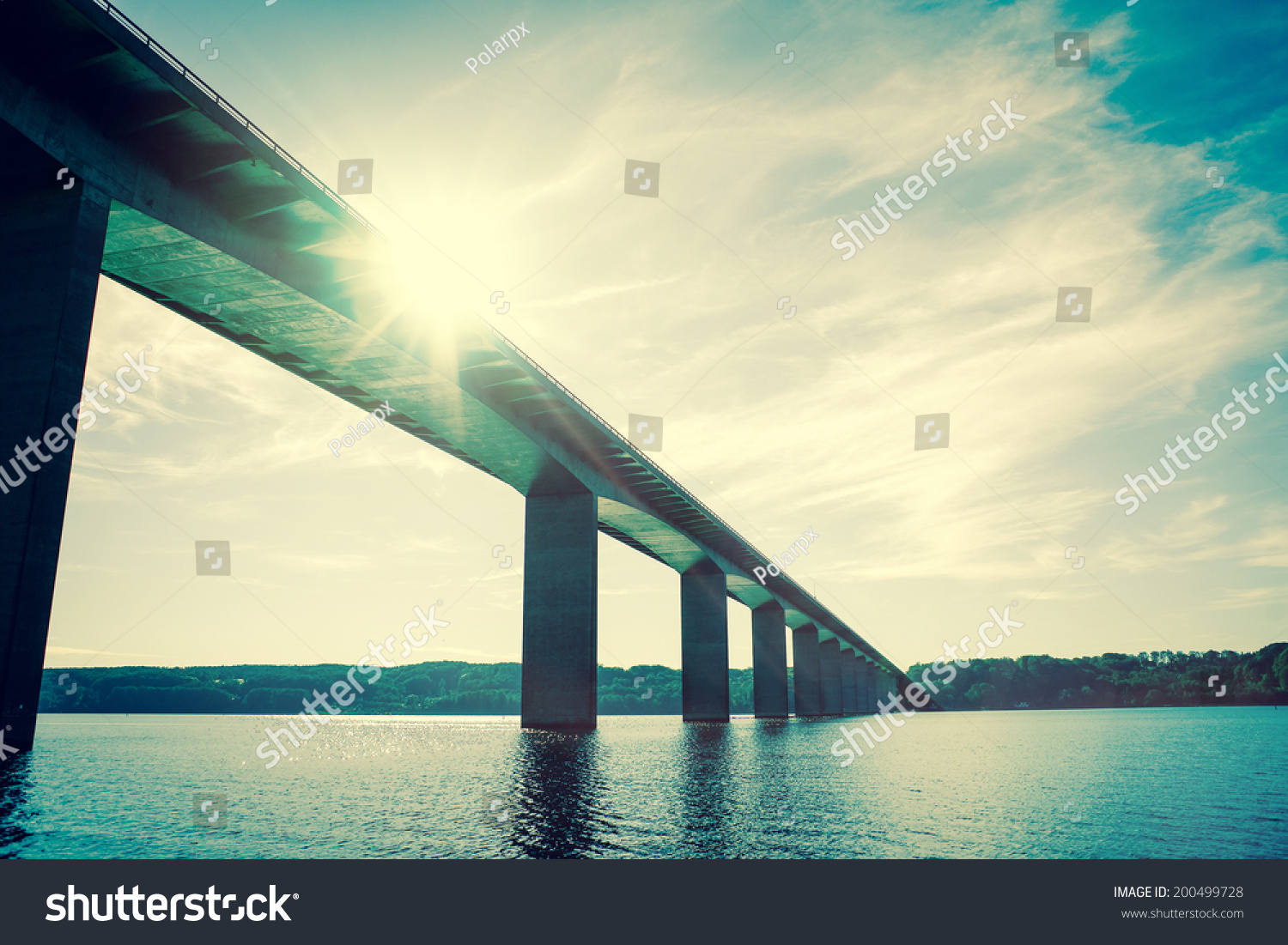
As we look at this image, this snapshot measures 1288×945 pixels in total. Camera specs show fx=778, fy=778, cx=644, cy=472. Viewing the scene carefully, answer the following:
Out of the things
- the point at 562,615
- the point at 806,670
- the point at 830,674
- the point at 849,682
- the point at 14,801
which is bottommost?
the point at 849,682

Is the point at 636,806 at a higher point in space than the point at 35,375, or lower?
lower

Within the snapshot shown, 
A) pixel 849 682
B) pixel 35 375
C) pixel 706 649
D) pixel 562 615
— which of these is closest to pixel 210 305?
pixel 35 375

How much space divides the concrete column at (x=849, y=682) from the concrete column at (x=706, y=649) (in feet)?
246

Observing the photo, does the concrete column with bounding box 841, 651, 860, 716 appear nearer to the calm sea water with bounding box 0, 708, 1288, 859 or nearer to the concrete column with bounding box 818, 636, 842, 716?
the concrete column with bounding box 818, 636, 842, 716

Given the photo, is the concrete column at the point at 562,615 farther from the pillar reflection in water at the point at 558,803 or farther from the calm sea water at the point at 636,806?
the pillar reflection in water at the point at 558,803

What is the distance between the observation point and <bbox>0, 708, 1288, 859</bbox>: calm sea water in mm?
12422

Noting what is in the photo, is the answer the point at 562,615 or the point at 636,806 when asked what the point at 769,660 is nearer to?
the point at 562,615

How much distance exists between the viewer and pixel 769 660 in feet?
301

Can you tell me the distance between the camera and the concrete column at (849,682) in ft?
478

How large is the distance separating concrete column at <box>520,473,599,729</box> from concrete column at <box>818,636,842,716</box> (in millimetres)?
83622

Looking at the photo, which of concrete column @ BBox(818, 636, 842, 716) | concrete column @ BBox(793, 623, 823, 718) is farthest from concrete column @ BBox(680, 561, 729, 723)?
concrete column @ BBox(818, 636, 842, 716)

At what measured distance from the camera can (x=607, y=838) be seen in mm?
12555

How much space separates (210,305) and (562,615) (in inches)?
1022
